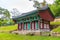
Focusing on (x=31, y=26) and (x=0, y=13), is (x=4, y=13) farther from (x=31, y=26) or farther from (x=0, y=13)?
(x=31, y=26)

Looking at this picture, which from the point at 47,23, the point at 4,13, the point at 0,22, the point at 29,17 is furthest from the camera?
the point at 4,13

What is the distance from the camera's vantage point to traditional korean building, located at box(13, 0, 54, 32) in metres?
28.3

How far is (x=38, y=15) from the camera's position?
2803 centimetres

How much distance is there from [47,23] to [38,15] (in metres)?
4.61

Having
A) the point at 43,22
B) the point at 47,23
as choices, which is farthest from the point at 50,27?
the point at 43,22

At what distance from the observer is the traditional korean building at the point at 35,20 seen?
28256mm

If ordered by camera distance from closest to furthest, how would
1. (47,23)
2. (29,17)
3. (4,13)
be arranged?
(29,17)
(47,23)
(4,13)

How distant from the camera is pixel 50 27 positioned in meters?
33.0

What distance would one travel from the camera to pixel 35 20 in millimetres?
28859

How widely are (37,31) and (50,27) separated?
6.45 m

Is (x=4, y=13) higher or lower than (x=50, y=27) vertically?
higher

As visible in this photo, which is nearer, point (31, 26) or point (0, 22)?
point (31, 26)

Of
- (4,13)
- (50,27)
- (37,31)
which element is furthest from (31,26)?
(4,13)

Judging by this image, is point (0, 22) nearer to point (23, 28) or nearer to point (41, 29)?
point (23, 28)
